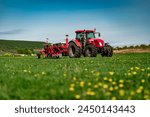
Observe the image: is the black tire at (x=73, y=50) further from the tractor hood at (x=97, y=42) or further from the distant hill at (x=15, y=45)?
→ the distant hill at (x=15, y=45)

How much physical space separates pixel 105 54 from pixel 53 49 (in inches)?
197

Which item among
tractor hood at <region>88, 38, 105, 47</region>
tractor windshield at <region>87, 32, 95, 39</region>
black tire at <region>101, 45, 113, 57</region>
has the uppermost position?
tractor windshield at <region>87, 32, 95, 39</region>

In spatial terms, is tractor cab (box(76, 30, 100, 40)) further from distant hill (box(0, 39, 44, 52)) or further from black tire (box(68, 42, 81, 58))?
distant hill (box(0, 39, 44, 52))

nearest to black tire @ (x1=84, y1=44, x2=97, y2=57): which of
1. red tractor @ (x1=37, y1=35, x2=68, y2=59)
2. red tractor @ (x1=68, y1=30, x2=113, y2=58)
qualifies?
red tractor @ (x1=68, y1=30, x2=113, y2=58)

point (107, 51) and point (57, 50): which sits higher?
point (57, 50)

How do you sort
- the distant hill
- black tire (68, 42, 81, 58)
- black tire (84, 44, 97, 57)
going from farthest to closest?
the distant hill < black tire (68, 42, 81, 58) < black tire (84, 44, 97, 57)

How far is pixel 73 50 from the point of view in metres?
32.3

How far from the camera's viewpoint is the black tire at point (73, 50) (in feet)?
102

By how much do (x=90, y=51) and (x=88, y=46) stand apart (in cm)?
54

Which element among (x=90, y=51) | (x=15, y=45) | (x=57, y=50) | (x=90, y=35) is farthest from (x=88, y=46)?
(x=15, y=45)

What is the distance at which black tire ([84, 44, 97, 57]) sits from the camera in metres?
30.4

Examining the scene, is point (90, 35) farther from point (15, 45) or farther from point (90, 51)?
point (15, 45)

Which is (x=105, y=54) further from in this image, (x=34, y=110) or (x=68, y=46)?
(x=34, y=110)

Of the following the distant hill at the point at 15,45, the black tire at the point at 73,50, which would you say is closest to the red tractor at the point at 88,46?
the black tire at the point at 73,50
